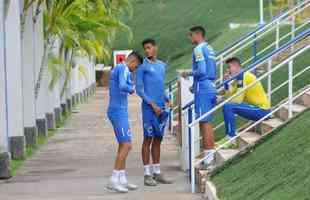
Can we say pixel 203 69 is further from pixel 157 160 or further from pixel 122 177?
pixel 122 177

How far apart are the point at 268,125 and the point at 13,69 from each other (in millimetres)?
5253

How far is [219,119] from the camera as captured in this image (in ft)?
56.1

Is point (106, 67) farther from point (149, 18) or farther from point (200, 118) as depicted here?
point (200, 118)

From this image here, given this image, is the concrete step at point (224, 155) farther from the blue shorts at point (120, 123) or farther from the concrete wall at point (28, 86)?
the concrete wall at point (28, 86)

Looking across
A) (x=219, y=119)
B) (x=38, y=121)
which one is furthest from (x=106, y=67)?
(x=219, y=119)

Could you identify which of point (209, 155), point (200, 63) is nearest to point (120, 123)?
point (209, 155)

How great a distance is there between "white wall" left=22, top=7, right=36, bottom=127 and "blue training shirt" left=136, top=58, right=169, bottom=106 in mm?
6610

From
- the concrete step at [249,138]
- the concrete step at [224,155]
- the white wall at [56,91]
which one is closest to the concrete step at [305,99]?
the concrete step at [249,138]

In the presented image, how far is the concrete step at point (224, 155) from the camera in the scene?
38.6ft

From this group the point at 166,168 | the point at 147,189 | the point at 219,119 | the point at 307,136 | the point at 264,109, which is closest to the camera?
the point at 307,136

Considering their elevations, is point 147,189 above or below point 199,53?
below

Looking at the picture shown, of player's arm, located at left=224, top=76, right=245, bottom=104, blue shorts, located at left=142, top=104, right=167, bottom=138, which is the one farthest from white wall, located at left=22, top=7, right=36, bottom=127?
blue shorts, located at left=142, top=104, right=167, bottom=138

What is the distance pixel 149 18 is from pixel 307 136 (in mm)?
47841

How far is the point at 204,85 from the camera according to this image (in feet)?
39.8
